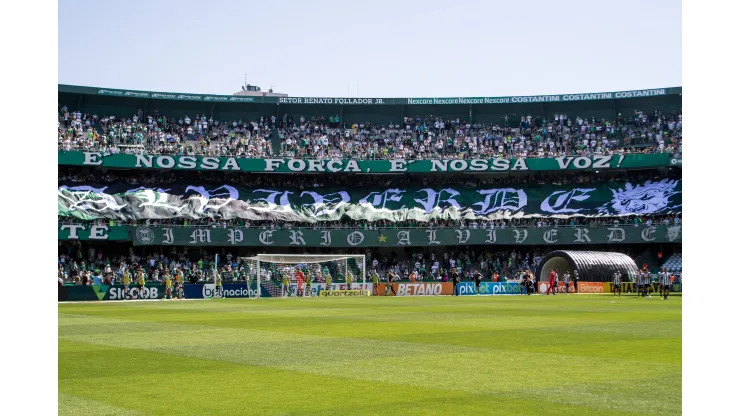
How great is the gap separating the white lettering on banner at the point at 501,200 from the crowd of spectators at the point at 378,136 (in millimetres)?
3555

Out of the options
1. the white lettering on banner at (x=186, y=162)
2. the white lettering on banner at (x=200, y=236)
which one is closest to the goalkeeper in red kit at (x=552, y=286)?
the white lettering on banner at (x=200, y=236)

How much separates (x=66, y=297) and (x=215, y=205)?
2081cm

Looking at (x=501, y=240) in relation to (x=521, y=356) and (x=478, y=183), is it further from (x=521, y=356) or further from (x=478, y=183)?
(x=521, y=356)

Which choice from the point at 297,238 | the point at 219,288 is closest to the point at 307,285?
the point at 219,288

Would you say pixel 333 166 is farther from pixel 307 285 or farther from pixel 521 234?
pixel 307 285

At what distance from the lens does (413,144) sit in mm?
79875

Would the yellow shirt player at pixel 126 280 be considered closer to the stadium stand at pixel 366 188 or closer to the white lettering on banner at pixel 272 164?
the stadium stand at pixel 366 188

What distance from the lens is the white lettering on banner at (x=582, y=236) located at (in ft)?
229

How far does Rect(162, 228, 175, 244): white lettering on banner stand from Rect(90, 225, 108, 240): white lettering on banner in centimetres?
441

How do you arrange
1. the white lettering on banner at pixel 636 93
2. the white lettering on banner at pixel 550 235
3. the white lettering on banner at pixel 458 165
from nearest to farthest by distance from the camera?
the white lettering on banner at pixel 550 235
the white lettering on banner at pixel 458 165
the white lettering on banner at pixel 636 93

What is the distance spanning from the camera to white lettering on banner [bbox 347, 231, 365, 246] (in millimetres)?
70438

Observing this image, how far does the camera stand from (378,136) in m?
81.4

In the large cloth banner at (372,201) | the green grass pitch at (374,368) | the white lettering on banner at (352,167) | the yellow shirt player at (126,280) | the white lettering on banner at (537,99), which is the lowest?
the yellow shirt player at (126,280)
